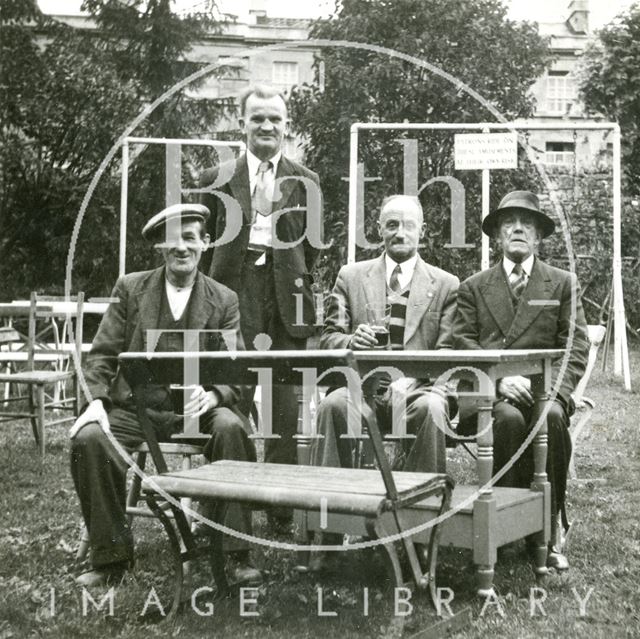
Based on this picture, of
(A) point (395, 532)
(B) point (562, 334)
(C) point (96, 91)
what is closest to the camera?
(A) point (395, 532)

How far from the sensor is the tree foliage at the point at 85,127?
16.5 metres

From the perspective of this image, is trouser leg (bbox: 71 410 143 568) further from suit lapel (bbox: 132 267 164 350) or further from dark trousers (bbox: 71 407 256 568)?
suit lapel (bbox: 132 267 164 350)

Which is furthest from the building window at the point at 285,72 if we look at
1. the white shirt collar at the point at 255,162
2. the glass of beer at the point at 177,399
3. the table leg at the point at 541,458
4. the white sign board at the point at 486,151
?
the table leg at the point at 541,458

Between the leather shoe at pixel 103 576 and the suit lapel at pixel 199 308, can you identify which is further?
the suit lapel at pixel 199 308

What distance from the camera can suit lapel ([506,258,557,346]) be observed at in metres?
4.50

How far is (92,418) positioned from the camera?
3920mm

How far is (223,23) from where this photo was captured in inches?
693

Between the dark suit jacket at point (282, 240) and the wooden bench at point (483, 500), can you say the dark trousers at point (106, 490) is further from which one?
the dark suit jacket at point (282, 240)

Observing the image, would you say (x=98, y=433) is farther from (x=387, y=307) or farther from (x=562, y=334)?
(x=562, y=334)

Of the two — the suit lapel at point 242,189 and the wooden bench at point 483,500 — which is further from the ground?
the suit lapel at point 242,189

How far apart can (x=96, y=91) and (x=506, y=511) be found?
14.6 metres

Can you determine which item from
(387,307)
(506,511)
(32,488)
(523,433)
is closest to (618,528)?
(523,433)

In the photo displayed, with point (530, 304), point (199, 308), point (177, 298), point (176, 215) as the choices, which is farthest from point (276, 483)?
point (530, 304)

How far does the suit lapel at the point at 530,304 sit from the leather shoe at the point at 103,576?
2.13 m
